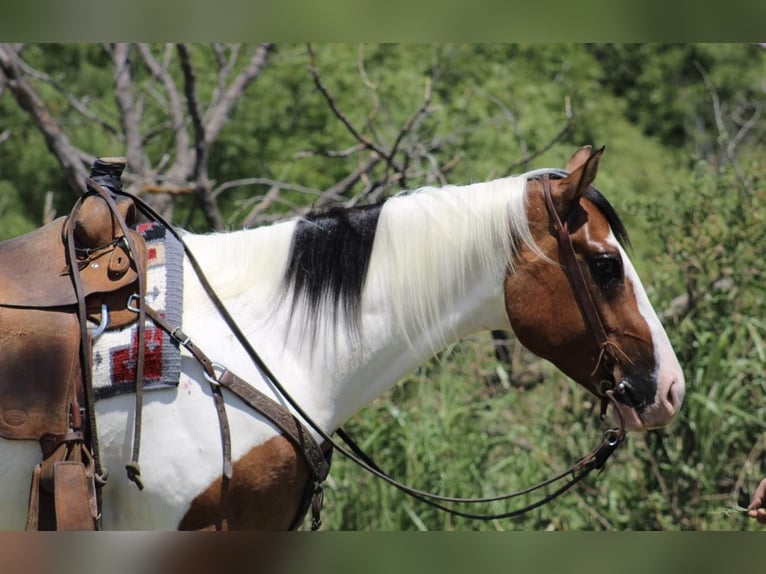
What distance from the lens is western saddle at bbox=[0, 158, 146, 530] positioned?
92.2 inches

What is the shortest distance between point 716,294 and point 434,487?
71.6 inches

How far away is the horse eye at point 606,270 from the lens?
2637mm

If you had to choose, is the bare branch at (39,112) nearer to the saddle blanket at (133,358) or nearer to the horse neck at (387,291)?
the horse neck at (387,291)

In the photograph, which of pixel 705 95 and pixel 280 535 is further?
pixel 705 95

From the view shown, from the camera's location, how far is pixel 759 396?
486 centimetres

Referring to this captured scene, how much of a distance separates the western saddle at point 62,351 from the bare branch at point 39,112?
2880 mm

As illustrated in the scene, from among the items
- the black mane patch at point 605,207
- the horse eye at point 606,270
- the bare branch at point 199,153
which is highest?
the bare branch at point 199,153

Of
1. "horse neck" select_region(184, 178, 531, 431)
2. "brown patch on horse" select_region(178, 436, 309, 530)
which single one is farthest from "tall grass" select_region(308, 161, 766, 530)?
"brown patch on horse" select_region(178, 436, 309, 530)

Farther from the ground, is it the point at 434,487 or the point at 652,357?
the point at 652,357

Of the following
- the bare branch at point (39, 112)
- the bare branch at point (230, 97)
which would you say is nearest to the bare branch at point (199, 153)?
the bare branch at point (230, 97)

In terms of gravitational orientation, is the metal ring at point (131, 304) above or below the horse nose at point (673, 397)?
above

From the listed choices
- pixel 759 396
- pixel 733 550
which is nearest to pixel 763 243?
pixel 759 396

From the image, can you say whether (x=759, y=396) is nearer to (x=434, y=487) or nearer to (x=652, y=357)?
(x=434, y=487)

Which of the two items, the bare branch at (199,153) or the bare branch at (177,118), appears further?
the bare branch at (177,118)
